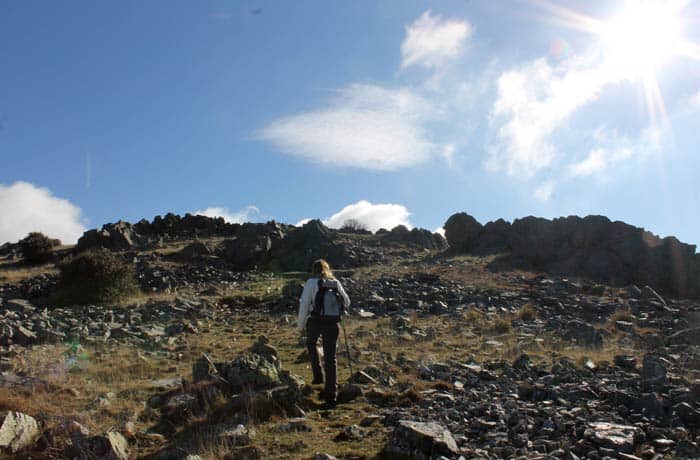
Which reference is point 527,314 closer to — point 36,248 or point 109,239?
point 109,239

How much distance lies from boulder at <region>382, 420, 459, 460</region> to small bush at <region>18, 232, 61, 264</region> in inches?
1646

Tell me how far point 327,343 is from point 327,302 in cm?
62

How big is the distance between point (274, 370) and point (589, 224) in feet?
92.4

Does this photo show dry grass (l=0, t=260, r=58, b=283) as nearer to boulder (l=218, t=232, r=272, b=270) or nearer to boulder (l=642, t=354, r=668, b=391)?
boulder (l=218, t=232, r=272, b=270)

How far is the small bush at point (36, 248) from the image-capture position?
40156 millimetres

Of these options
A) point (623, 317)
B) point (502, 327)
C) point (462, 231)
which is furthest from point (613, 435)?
point (462, 231)

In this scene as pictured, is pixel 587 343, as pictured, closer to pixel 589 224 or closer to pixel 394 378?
pixel 394 378

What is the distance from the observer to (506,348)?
37.3ft

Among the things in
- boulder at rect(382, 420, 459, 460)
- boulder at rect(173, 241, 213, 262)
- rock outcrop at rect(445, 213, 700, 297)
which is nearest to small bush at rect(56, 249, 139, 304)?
boulder at rect(173, 241, 213, 262)

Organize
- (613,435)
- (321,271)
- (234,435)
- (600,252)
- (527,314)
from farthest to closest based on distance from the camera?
(600,252)
(527,314)
(321,271)
(234,435)
(613,435)

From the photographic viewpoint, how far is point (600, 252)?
2916 centimetres

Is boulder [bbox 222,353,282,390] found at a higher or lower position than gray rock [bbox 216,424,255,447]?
higher

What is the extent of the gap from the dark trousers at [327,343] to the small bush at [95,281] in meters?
15.5

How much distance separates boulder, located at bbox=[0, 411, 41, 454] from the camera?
6090 millimetres
